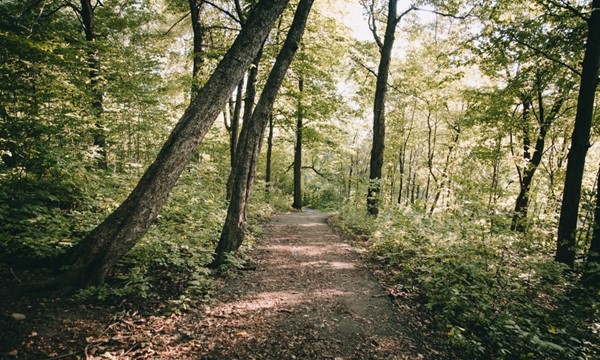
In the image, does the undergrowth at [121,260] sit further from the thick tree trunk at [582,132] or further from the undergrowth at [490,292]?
the thick tree trunk at [582,132]

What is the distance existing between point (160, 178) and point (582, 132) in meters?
8.60

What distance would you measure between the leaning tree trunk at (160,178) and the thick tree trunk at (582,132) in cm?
692

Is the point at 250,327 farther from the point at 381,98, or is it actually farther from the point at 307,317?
the point at 381,98

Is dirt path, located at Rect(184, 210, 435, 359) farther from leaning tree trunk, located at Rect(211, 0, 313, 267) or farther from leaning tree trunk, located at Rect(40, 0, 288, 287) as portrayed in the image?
leaning tree trunk, located at Rect(40, 0, 288, 287)

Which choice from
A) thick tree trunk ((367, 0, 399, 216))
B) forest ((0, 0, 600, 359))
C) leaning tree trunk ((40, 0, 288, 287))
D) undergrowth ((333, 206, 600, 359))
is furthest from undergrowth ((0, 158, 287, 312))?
thick tree trunk ((367, 0, 399, 216))

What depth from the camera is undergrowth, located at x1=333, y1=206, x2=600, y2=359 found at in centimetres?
363

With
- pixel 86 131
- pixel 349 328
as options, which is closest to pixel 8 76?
pixel 86 131

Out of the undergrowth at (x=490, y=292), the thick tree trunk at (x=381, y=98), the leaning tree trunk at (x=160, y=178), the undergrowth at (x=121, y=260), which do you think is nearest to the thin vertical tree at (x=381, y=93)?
the thick tree trunk at (x=381, y=98)

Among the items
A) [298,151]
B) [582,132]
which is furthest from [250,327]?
[298,151]

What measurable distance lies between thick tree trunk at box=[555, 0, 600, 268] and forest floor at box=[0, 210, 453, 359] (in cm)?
443

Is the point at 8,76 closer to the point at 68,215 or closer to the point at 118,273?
the point at 68,215

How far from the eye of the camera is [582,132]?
6.41 metres

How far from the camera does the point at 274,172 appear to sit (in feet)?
111

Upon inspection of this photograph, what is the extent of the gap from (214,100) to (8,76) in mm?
4665
